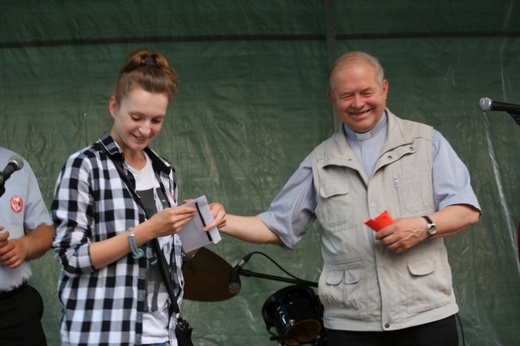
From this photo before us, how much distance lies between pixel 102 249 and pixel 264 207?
2197 millimetres

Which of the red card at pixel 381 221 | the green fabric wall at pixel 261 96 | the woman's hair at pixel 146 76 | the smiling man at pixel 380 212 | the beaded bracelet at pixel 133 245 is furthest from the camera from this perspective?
the green fabric wall at pixel 261 96

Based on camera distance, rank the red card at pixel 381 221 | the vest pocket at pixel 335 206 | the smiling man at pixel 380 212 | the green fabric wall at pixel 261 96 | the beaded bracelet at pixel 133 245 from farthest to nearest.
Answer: the green fabric wall at pixel 261 96
the vest pocket at pixel 335 206
the smiling man at pixel 380 212
the red card at pixel 381 221
the beaded bracelet at pixel 133 245

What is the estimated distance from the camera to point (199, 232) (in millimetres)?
2820

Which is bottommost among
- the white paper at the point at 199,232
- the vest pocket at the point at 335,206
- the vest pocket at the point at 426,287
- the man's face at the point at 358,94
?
the vest pocket at the point at 426,287

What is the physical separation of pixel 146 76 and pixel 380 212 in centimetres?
102

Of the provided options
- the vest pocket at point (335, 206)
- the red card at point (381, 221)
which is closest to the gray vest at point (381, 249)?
the vest pocket at point (335, 206)

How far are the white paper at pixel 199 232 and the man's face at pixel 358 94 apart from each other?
799 millimetres

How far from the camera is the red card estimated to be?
3088 millimetres

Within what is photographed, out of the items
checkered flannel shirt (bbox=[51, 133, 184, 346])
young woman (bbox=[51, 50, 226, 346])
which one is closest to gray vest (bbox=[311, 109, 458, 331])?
young woman (bbox=[51, 50, 226, 346])

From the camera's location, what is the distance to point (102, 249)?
101 inches

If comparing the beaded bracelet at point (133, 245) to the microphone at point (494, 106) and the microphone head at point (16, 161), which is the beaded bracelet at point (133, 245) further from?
the microphone at point (494, 106)

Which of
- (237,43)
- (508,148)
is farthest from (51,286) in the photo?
(508,148)

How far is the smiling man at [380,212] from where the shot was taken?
3.20 m

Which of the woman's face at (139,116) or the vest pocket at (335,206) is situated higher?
the woman's face at (139,116)
